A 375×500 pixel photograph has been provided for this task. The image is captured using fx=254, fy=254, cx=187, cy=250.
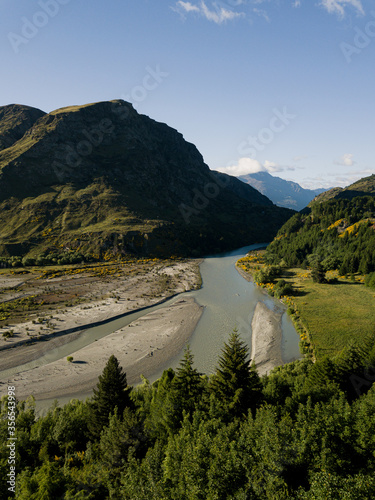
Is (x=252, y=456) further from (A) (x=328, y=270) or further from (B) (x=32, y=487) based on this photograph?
(A) (x=328, y=270)

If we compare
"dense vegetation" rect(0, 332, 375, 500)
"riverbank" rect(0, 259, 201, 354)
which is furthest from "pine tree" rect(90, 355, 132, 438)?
"riverbank" rect(0, 259, 201, 354)

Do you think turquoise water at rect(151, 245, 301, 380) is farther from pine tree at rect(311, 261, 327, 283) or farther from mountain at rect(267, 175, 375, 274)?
mountain at rect(267, 175, 375, 274)

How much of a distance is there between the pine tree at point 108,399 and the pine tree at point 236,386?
24.4ft

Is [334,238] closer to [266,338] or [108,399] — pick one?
[266,338]

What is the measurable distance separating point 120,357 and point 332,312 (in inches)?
1612

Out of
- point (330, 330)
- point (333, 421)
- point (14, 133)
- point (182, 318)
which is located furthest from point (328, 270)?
point (14, 133)

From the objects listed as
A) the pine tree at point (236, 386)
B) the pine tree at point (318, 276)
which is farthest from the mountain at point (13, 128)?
the pine tree at point (236, 386)

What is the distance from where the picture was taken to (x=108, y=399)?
20359 mm

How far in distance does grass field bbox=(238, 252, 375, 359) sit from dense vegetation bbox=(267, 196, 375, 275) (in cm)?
862

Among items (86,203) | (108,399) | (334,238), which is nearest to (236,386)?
(108,399)

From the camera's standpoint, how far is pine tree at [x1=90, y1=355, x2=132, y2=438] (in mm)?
19922

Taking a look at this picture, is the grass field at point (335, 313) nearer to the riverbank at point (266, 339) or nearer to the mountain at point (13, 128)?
the riverbank at point (266, 339)

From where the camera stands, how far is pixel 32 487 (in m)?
12.8

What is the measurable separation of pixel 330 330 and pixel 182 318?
1073 inches
